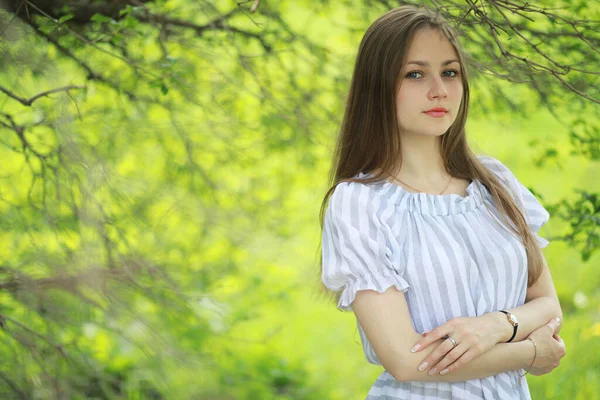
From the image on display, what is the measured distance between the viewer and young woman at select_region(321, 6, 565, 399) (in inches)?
66.0

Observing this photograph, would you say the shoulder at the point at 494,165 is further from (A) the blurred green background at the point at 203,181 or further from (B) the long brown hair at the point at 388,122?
(A) the blurred green background at the point at 203,181

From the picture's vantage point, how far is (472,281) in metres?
1.77

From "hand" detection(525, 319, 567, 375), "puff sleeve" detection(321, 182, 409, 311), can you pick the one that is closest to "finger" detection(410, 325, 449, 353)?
"puff sleeve" detection(321, 182, 409, 311)

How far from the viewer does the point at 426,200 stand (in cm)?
184

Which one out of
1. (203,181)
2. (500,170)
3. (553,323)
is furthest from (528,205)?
(203,181)

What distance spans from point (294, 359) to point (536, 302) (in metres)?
2.80

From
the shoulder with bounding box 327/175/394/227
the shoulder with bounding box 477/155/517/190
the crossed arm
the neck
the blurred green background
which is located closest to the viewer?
the crossed arm

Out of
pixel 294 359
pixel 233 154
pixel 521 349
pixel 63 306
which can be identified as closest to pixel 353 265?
pixel 521 349

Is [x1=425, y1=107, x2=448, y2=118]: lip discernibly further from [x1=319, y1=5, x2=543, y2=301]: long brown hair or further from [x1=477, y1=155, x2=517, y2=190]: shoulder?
[x1=477, y1=155, x2=517, y2=190]: shoulder

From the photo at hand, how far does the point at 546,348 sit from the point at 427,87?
2.11ft

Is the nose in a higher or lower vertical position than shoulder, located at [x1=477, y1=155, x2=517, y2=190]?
higher

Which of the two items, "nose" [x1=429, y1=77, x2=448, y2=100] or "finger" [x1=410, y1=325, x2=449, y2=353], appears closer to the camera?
"finger" [x1=410, y1=325, x2=449, y2=353]

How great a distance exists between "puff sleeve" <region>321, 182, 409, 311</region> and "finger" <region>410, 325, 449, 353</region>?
108 mm

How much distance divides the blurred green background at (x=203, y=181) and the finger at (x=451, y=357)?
2.17 feet
